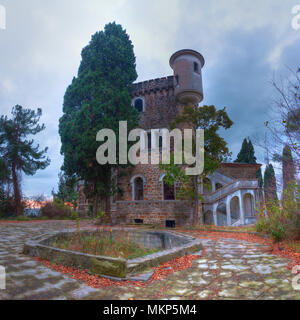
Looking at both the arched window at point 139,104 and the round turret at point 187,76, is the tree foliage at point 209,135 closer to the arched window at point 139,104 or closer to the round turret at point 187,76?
the round turret at point 187,76

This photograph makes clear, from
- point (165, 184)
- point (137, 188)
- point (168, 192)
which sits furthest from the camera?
point (137, 188)

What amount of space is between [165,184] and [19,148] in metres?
12.8

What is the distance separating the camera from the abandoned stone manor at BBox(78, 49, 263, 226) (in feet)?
51.1

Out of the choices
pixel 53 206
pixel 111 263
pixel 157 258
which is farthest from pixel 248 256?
pixel 53 206

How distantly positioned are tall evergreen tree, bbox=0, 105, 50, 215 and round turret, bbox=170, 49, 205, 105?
13297 millimetres

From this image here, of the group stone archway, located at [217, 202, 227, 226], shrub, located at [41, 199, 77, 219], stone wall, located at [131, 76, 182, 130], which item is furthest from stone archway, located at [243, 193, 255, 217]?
shrub, located at [41, 199, 77, 219]

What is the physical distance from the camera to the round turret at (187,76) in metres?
16.6

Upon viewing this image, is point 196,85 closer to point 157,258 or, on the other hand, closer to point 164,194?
point 164,194

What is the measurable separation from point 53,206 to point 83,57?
1301 centimetres

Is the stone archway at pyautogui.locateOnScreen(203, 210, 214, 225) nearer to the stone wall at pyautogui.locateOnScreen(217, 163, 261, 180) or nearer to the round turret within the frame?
the stone wall at pyautogui.locateOnScreen(217, 163, 261, 180)

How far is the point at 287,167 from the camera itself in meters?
6.28

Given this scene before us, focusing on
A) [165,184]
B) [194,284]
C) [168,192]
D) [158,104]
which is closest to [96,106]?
[158,104]

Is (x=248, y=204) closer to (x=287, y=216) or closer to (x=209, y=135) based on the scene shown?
→ (x=209, y=135)
